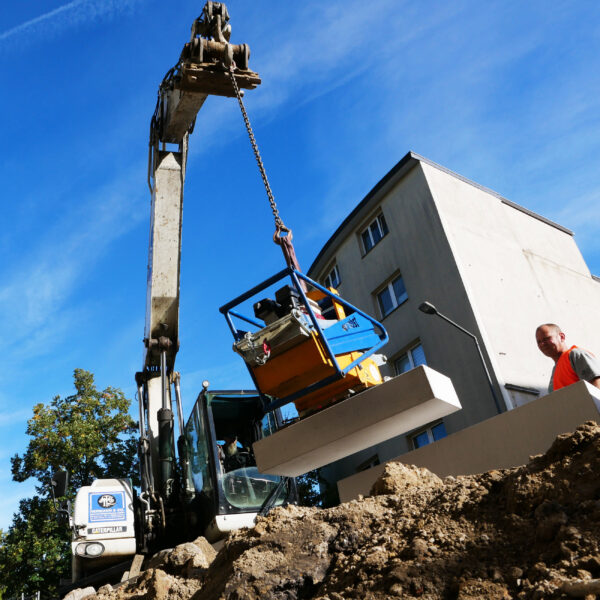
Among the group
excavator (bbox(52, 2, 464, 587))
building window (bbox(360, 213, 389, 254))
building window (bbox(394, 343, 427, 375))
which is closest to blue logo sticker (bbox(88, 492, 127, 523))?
excavator (bbox(52, 2, 464, 587))

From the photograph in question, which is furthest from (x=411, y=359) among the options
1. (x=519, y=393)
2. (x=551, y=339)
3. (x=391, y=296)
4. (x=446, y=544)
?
(x=446, y=544)

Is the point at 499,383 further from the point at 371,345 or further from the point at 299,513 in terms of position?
the point at 299,513

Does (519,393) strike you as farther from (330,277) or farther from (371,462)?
(330,277)

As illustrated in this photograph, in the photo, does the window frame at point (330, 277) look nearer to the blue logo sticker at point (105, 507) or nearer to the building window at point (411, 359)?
the building window at point (411, 359)

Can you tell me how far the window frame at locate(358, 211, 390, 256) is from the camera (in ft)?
68.7

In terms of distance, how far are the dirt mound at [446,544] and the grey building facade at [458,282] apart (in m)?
12.7

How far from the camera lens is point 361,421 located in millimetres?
5488

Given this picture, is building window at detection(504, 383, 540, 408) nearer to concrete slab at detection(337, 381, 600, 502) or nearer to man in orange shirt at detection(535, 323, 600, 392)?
man in orange shirt at detection(535, 323, 600, 392)

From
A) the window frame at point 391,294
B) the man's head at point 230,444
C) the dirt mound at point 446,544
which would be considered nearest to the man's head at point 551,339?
the dirt mound at point 446,544

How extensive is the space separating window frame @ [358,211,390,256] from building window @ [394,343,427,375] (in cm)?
411

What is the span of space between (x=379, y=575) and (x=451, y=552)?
13.7 inches

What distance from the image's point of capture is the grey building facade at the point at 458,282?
16578 mm

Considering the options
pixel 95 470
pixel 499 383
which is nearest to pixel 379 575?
pixel 499 383

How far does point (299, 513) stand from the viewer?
4.13m
